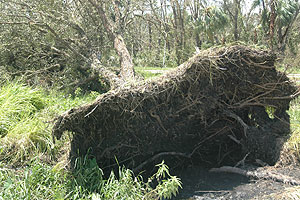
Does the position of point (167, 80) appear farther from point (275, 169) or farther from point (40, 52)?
point (40, 52)

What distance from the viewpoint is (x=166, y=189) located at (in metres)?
3.55

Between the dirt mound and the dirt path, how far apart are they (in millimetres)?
495

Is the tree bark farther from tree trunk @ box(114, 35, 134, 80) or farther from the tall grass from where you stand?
the tall grass

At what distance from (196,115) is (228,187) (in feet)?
4.04

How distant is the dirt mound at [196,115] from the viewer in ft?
14.0

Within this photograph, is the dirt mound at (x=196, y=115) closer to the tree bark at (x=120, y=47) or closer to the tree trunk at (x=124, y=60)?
the tree trunk at (x=124, y=60)

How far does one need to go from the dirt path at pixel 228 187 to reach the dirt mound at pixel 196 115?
0.50 meters

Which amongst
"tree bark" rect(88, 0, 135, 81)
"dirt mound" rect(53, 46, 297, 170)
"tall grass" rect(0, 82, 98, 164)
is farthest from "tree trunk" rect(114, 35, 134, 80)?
"dirt mound" rect(53, 46, 297, 170)

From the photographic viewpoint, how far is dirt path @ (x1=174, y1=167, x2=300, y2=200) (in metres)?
3.90

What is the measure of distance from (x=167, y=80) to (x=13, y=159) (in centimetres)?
272

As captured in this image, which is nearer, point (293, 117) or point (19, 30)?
point (293, 117)

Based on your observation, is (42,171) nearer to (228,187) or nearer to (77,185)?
(77,185)

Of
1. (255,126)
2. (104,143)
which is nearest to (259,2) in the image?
(255,126)

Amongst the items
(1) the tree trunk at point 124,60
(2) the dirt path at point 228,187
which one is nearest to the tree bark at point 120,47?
(1) the tree trunk at point 124,60
